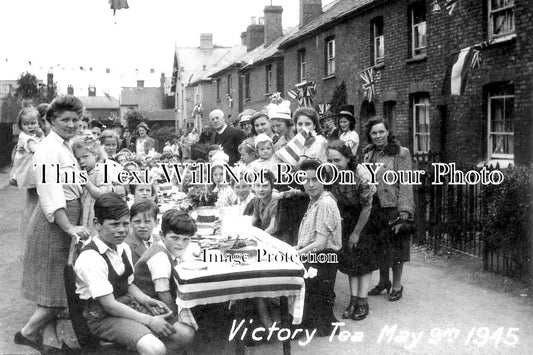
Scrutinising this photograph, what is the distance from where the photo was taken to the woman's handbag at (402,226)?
18.4ft

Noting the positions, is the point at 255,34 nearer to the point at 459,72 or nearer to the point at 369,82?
the point at 369,82

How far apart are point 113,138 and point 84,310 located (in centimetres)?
458

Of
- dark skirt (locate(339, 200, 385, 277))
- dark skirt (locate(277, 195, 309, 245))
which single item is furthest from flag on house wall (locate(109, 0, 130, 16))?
dark skirt (locate(339, 200, 385, 277))

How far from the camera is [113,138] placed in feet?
25.3

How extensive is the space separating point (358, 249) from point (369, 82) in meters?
11.2

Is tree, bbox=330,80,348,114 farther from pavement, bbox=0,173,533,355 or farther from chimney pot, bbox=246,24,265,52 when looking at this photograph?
chimney pot, bbox=246,24,265,52

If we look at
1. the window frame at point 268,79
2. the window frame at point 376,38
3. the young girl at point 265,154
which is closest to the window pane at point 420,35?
the window frame at point 376,38

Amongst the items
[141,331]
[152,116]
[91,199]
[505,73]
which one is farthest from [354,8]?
[152,116]

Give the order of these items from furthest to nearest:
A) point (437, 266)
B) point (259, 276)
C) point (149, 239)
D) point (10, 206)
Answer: point (10, 206) → point (437, 266) → point (149, 239) → point (259, 276)

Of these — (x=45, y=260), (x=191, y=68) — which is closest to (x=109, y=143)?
(x=45, y=260)

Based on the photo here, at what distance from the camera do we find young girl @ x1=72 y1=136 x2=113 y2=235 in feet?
14.0

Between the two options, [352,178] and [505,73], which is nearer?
[352,178]

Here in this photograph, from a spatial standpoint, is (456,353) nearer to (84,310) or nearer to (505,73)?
(84,310)

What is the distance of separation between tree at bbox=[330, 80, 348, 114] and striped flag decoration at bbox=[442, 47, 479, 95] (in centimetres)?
685
